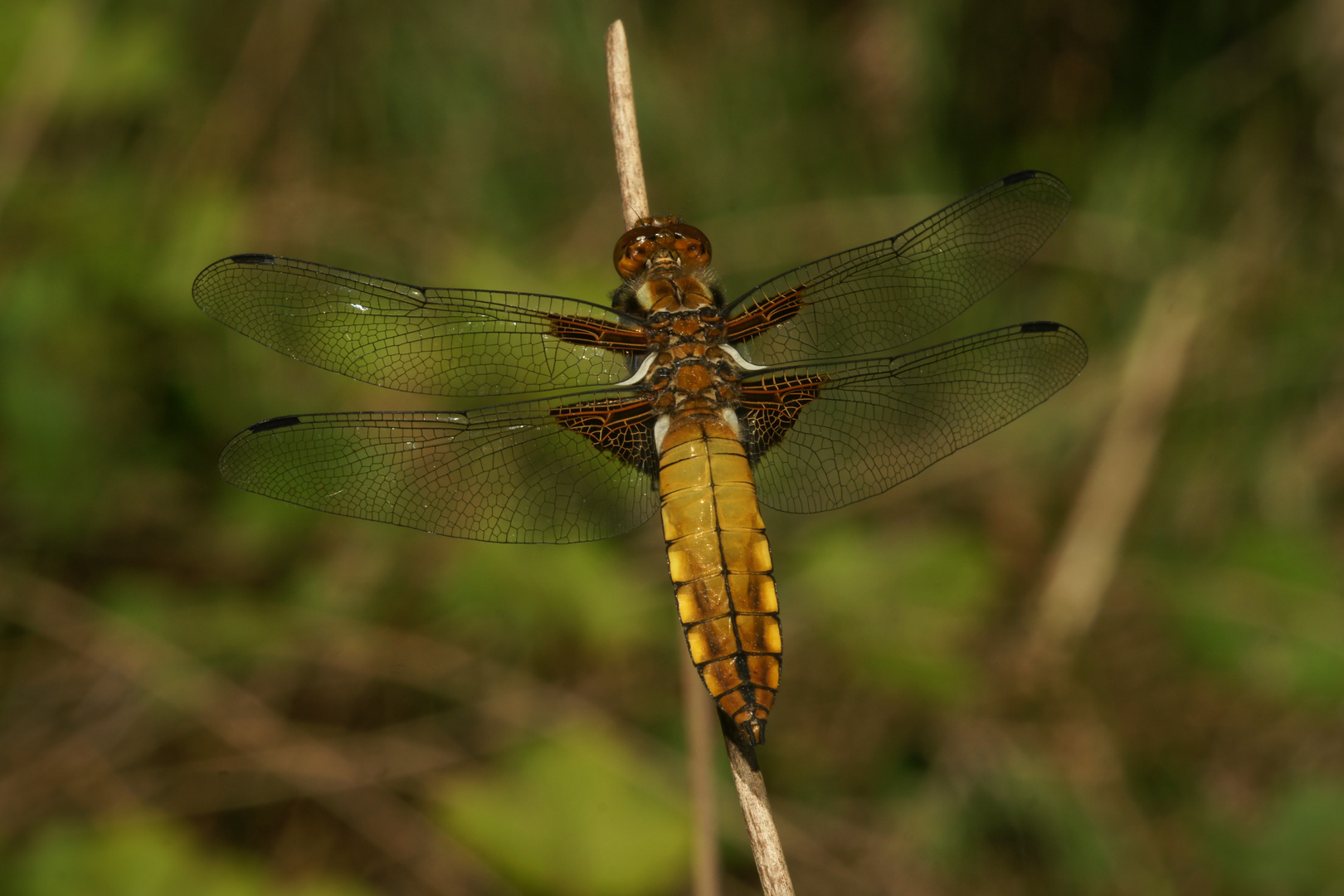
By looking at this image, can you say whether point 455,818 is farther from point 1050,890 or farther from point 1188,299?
point 1188,299

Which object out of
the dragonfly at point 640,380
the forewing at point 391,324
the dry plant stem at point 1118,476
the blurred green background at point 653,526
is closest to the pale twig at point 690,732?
the dragonfly at point 640,380

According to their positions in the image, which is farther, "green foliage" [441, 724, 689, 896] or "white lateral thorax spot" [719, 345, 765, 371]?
"green foliage" [441, 724, 689, 896]

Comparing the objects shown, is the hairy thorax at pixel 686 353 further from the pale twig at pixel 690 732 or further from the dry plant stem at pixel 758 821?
the dry plant stem at pixel 758 821

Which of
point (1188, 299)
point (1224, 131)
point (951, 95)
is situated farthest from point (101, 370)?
point (1224, 131)

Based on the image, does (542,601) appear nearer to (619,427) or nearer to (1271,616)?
(619,427)

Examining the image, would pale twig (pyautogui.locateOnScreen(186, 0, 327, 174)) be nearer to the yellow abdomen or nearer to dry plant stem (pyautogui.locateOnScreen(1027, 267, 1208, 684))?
the yellow abdomen

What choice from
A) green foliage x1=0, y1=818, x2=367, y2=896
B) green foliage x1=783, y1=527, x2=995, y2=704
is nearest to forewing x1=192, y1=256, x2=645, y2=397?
green foliage x1=0, y1=818, x2=367, y2=896

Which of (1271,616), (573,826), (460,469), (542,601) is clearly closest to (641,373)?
(460,469)
